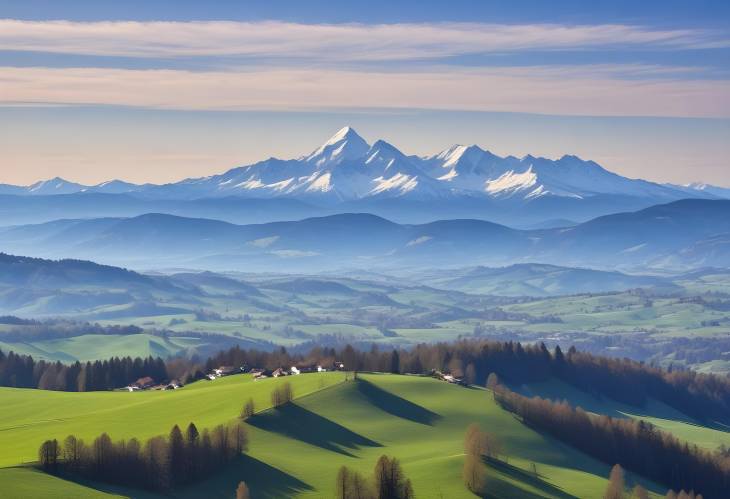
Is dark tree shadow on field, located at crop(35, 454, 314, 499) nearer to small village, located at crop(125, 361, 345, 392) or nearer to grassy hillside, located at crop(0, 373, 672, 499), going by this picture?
grassy hillside, located at crop(0, 373, 672, 499)

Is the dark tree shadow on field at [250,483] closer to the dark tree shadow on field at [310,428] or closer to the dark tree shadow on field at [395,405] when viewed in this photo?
the dark tree shadow on field at [310,428]

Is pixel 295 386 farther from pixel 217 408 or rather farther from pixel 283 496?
pixel 283 496

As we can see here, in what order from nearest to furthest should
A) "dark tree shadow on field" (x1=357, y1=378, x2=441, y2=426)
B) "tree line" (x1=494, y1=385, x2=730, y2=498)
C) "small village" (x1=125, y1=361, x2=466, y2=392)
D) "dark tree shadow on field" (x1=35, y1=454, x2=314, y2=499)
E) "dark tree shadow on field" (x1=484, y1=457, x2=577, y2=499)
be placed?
"dark tree shadow on field" (x1=35, y1=454, x2=314, y2=499)
"dark tree shadow on field" (x1=484, y1=457, x2=577, y2=499)
"dark tree shadow on field" (x1=357, y1=378, x2=441, y2=426)
"tree line" (x1=494, y1=385, x2=730, y2=498)
"small village" (x1=125, y1=361, x2=466, y2=392)

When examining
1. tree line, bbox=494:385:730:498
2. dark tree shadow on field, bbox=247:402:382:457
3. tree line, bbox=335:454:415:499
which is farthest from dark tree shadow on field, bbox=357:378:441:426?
tree line, bbox=335:454:415:499

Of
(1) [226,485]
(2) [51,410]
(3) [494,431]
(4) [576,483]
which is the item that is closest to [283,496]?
(1) [226,485]

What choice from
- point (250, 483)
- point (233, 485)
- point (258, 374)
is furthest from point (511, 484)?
point (258, 374)

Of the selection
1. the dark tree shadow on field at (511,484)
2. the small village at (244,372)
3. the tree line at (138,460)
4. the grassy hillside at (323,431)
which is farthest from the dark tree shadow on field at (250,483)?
the small village at (244,372)

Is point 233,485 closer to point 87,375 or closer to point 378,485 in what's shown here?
point 378,485
